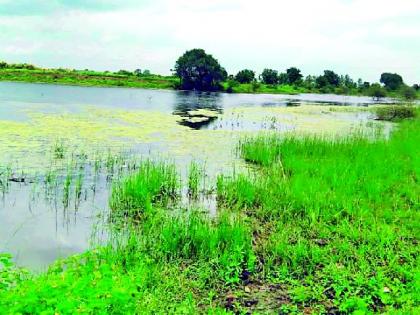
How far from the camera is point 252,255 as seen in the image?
232 inches

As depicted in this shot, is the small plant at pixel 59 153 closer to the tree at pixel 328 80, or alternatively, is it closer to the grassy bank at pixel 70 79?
the grassy bank at pixel 70 79

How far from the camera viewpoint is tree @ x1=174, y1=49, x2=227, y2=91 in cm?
7838

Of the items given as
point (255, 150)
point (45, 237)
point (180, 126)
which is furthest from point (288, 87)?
point (45, 237)

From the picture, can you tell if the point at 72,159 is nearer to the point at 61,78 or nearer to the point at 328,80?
the point at 61,78

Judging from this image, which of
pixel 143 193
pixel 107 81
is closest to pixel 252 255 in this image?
pixel 143 193

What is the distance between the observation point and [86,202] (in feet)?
29.0

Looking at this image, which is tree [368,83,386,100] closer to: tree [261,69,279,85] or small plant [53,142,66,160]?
tree [261,69,279,85]

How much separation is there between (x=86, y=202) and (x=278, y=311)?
17.5 ft

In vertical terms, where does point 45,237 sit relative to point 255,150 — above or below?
below

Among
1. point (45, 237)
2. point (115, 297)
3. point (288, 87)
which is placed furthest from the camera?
point (288, 87)

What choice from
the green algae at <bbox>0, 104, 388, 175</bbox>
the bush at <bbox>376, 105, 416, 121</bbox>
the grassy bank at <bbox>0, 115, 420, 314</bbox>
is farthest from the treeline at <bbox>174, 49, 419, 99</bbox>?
the grassy bank at <bbox>0, 115, 420, 314</bbox>

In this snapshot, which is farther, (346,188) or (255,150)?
(255,150)

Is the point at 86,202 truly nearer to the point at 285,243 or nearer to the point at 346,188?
the point at 285,243

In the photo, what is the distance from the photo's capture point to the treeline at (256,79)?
78412mm
